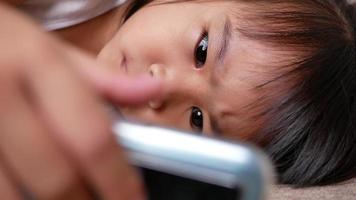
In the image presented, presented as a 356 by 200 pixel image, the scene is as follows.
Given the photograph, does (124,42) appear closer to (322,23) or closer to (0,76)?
(322,23)

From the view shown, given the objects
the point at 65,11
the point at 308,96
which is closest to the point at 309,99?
the point at 308,96

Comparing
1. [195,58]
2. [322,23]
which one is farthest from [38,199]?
[322,23]

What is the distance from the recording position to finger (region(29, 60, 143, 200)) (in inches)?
12.2

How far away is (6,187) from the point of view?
1.08ft


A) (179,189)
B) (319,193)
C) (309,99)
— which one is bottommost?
(319,193)

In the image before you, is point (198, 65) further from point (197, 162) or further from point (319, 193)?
point (197, 162)

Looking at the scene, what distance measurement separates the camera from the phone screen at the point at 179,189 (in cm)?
36

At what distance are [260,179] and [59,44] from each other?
154 millimetres

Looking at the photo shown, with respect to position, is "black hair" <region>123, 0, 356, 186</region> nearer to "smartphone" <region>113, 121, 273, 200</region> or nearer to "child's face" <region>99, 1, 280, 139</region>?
"child's face" <region>99, 1, 280, 139</region>

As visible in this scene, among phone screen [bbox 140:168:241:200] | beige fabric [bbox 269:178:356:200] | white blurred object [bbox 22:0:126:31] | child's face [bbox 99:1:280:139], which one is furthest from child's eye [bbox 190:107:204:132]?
phone screen [bbox 140:168:241:200]

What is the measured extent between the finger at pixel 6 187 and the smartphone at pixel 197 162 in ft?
0.23

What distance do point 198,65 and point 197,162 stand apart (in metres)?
0.48

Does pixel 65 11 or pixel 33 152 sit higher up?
pixel 33 152

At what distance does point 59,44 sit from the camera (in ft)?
1.15
